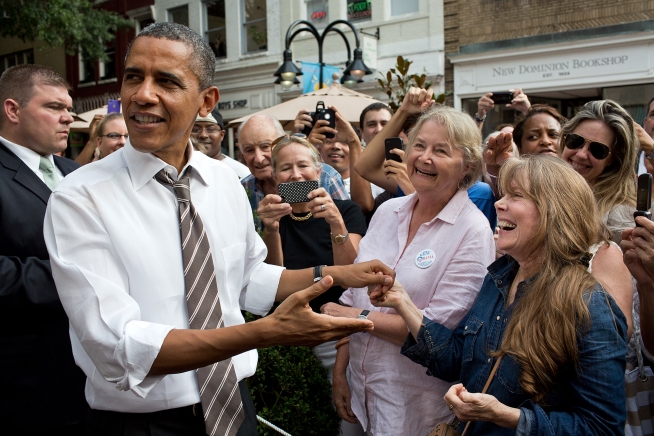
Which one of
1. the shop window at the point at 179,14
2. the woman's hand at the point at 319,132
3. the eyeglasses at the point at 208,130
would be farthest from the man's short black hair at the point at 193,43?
the shop window at the point at 179,14

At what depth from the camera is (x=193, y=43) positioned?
2.05 meters

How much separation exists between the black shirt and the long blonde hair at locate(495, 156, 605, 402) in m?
1.39

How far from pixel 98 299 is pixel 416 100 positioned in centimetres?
252

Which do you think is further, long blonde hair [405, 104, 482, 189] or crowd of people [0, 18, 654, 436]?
long blonde hair [405, 104, 482, 189]

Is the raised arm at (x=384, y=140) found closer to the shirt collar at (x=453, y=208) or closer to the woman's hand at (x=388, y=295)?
the shirt collar at (x=453, y=208)

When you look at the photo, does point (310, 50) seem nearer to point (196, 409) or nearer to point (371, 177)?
point (371, 177)

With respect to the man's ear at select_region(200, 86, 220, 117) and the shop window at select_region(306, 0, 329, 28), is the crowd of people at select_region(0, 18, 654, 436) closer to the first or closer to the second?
the man's ear at select_region(200, 86, 220, 117)

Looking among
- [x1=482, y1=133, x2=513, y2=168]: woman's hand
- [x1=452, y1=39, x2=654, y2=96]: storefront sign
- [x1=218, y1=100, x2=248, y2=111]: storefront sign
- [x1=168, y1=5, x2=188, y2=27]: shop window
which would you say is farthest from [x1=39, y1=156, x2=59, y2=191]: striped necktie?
[x1=168, y1=5, x2=188, y2=27]: shop window

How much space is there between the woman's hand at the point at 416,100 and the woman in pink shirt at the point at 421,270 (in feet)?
1.98

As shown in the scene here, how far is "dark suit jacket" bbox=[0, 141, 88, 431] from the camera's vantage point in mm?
2910

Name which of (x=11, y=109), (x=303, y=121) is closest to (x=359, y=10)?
(x=303, y=121)

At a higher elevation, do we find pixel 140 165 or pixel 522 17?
pixel 522 17

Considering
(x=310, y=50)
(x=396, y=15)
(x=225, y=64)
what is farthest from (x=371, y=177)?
(x=225, y=64)

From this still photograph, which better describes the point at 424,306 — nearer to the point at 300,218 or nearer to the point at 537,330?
the point at 537,330
